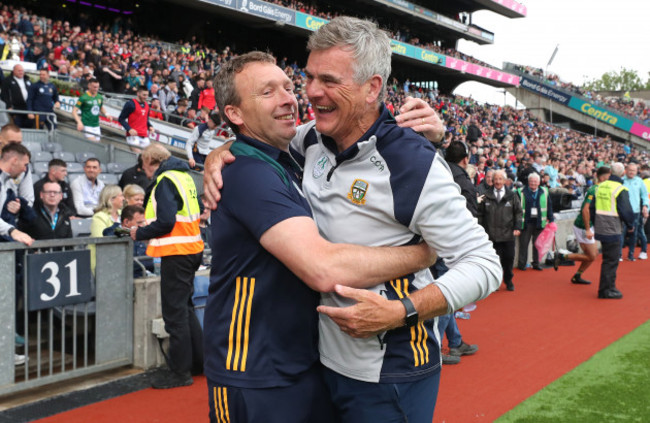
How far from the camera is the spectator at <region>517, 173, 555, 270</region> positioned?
10508 mm

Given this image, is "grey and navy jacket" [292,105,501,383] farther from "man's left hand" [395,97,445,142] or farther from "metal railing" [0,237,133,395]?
"metal railing" [0,237,133,395]

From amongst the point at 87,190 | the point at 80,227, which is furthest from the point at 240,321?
the point at 87,190

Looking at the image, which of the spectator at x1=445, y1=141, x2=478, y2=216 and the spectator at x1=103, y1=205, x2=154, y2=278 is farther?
the spectator at x1=445, y1=141, x2=478, y2=216

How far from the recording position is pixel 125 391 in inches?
178

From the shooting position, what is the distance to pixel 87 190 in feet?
24.9

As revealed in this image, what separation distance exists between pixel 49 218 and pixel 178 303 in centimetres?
166

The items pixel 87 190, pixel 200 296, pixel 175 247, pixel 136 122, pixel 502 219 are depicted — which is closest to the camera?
pixel 175 247

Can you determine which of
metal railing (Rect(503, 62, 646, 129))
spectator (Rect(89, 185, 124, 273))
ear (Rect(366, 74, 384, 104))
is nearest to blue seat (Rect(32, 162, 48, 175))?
spectator (Rect(89, 185, 124, 273))

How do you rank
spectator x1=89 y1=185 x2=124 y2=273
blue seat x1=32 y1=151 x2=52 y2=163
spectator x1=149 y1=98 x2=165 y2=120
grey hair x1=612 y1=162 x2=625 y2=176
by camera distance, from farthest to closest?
spectator x1=149 y1=98 x2=165 y2=120
grey hair x1=612 y1=162 x2=625 y2=176
blue seat x1=32 y1=151 x2=52 y2=163
spectator x1=89 y1=185 x2=124 y2=273

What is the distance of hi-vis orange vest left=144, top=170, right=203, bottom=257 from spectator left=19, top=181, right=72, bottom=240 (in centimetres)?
117

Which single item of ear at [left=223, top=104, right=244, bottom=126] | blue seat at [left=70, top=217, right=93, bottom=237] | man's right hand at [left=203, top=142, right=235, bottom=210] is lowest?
blue seat at [left=70, top=217, right=93, bottom=237]

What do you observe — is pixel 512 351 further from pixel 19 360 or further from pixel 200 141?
pixel 200 141

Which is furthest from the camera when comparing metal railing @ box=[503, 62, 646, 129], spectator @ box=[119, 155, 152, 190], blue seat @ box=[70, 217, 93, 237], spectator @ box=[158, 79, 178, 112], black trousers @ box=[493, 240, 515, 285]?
metal railing @ box=[503, 62, 646, 129]

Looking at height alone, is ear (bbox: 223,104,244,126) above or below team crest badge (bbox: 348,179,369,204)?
above
